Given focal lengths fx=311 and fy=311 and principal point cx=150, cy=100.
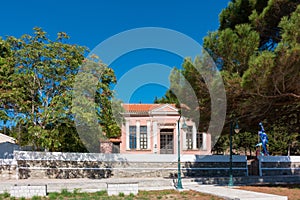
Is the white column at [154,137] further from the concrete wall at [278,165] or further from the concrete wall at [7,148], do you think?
the concrete wall at [7,148]

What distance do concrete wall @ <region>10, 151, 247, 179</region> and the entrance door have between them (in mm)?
8159

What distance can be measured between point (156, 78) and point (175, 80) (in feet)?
11.5

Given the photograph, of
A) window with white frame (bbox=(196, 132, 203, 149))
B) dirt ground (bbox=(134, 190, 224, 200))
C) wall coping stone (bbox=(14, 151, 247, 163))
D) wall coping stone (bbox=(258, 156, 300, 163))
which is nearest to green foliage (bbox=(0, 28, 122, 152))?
wall coping stone (bbox=(14, 151, 247, 163))

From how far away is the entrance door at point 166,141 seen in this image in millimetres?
23969

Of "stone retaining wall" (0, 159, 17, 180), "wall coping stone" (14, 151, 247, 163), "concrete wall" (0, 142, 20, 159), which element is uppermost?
"concrete wall" (0, 142, 20, 159)

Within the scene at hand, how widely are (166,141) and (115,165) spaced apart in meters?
9.71

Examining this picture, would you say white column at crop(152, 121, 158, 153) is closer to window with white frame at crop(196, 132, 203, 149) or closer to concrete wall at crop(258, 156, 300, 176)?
window with white frame at crop(196, 132, 203, 149)

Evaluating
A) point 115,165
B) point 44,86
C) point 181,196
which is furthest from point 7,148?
point 181,196

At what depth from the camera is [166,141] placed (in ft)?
79.5

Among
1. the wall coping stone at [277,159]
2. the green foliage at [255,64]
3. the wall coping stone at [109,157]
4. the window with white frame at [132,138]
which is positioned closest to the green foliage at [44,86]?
the wall coping stone at [109,157]

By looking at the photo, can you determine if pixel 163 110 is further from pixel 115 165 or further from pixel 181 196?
pixel 181 196

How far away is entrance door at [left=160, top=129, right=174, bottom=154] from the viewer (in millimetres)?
23969

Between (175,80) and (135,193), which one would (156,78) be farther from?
(135,193)

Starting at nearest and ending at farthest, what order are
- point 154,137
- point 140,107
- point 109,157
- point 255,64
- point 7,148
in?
point 255,64, point 109,157, point 7,148, point 154,137, point 140,107
